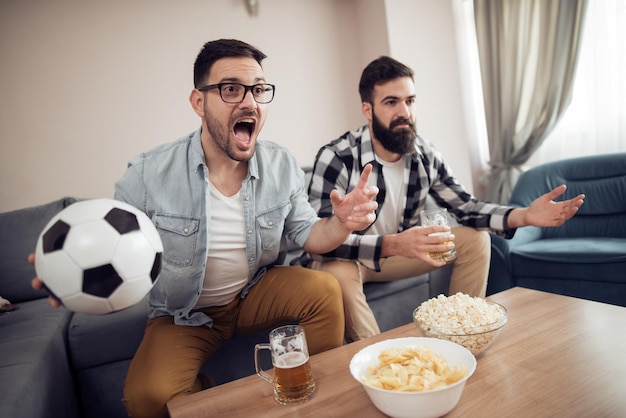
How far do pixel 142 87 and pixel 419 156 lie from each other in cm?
188

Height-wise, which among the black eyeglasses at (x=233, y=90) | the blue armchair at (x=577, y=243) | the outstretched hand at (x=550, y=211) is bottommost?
the blue armchair at (x=577, y=243)

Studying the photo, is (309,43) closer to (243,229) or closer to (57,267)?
(243,229)

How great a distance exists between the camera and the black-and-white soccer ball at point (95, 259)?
2.59ft

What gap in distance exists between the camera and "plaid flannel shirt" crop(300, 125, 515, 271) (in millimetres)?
1766

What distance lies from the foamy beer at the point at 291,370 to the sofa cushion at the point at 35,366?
610 millimetres

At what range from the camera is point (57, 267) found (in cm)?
79

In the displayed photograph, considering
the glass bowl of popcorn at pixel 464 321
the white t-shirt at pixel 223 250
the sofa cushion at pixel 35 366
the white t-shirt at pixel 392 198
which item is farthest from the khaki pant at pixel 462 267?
the sofa cushion at pixel 35 366

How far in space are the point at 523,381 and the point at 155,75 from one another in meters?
2.69

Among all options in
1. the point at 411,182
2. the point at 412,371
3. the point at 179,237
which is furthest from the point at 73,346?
the point at 411,182

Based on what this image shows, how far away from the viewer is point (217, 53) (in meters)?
1.32

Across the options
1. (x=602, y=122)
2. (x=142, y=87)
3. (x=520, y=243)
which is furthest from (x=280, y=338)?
(x=602, y=122)

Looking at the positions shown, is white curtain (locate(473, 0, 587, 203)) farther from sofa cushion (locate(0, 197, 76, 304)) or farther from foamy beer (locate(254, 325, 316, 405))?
sofa cushion (locate(0, 197, 76, 304))

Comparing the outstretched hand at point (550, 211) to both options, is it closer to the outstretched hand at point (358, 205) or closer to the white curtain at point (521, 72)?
the outstretched hand at point (358, 205)

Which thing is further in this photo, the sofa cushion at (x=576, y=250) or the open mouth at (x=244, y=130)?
the sofa cushion at (x=576, y=250)
